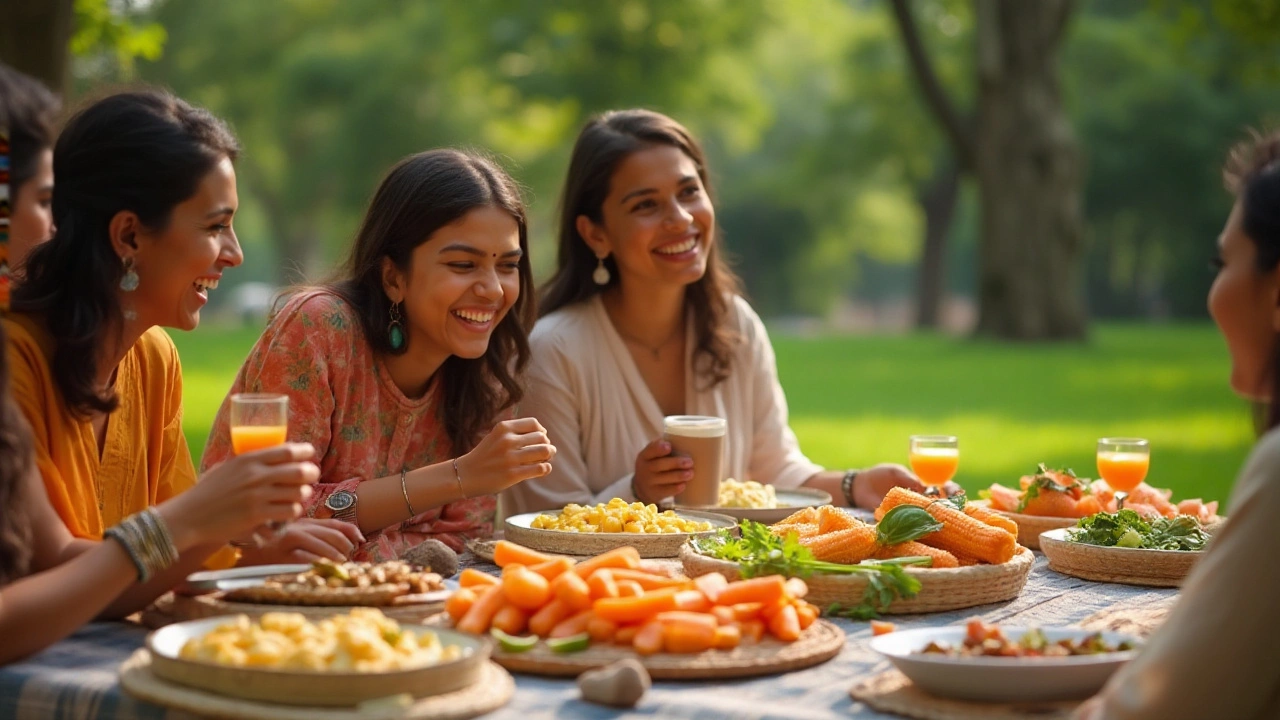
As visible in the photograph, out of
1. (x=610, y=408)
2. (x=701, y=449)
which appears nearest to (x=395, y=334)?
(x=701, y=449)

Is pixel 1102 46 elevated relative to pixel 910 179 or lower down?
elevated

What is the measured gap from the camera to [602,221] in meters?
5.57

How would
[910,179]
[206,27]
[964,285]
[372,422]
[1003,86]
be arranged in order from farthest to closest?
[964,285], [206,27], [910,179], [1003,86], [372,422]

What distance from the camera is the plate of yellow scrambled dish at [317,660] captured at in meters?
2.30

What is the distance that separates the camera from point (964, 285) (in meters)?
71.7

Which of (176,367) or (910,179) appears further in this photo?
(910,179)

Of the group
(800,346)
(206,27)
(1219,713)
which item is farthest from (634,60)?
(1219,713)

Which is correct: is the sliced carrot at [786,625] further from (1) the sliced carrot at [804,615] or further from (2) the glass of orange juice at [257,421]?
(2) the glass of orange juice at [257,421]

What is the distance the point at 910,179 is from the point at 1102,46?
23.1 feet

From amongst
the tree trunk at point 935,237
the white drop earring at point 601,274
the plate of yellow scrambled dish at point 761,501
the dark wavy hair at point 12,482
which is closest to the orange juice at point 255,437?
the dark wavy hair at point 12,482

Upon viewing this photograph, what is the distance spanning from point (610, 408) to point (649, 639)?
110 inches

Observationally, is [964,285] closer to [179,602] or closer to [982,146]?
[982,146]

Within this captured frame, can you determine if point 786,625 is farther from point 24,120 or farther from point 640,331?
point 640,331

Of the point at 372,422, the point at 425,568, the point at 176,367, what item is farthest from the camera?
the point at 372,422
